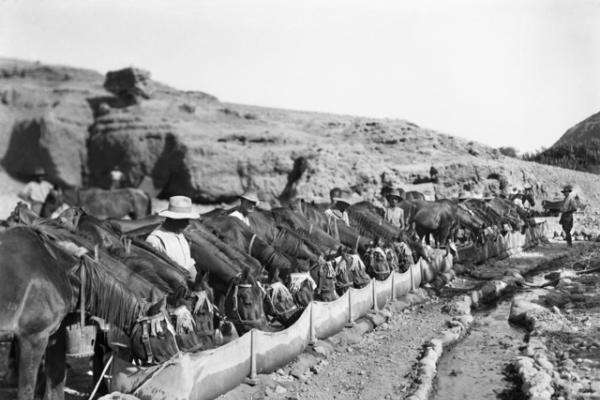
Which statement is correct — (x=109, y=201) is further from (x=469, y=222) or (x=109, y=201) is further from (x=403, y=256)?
(x=469, y=222)

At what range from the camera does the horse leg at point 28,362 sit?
5.10 meters

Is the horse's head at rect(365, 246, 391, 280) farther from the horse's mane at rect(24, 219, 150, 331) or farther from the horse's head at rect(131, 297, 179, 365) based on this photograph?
the horse's head at rect(131, 297, 179, 365)

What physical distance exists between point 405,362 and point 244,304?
263 cm

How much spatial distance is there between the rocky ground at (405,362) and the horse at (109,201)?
9246mm

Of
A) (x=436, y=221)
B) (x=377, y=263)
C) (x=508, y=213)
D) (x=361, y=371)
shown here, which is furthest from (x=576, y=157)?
(x=361, y=371)

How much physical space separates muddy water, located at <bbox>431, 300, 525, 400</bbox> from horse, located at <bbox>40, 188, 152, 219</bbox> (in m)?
10.4

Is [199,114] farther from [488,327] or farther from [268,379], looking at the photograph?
[268,379]

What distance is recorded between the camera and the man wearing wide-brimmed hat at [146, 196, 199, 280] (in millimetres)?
6586

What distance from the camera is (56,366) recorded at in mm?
5754

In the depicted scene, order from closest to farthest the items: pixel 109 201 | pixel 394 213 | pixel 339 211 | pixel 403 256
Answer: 1. pixel 403 256
2. pixel 339 211
3. pixel 394 213
4. pixel 109 201

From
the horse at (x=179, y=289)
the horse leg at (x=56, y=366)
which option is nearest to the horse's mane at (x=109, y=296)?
the horse at (x=179, y=289)

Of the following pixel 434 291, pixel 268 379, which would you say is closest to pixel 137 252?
pixel 268 379

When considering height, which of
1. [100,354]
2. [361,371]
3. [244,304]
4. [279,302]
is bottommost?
[361,371]

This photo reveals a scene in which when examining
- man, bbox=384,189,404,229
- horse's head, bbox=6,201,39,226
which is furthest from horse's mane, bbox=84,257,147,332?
man, bbox=384,189,404,229
